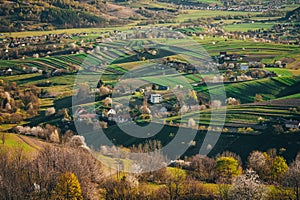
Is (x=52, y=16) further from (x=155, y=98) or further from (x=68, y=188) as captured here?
(x=68, y=188)

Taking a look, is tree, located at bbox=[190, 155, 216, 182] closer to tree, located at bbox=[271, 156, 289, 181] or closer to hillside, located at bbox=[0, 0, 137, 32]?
tree, located at bbox=[271, 156, 289, 181]

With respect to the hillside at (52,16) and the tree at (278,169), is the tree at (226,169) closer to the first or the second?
the tree at (278,169)

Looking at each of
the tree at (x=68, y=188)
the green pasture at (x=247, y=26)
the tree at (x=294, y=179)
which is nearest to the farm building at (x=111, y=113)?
the tree at (x=68, y=188)

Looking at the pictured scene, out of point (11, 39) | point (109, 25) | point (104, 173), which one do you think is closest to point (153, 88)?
point (104, 173)

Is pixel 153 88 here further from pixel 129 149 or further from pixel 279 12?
pixel 279 12

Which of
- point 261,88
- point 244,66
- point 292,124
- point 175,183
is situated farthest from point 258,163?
point 244,66

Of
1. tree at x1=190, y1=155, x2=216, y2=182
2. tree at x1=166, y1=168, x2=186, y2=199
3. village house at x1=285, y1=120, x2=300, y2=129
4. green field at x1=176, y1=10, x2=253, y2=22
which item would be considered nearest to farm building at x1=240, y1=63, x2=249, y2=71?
village house at x1=285, y1=120, x2=300, y2=129
